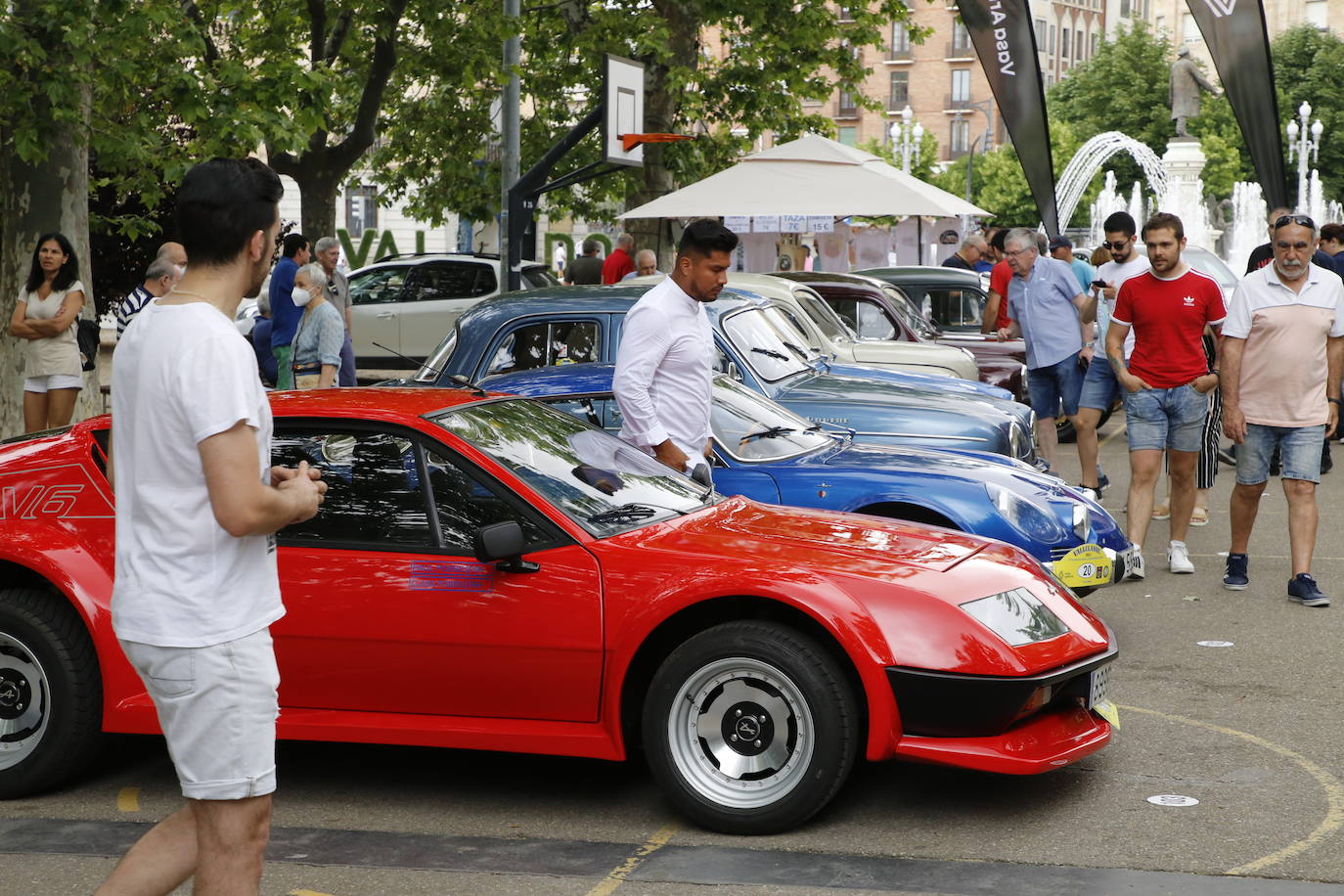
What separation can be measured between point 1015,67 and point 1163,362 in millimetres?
9399

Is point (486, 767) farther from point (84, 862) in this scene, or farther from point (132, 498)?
point (132, 498)

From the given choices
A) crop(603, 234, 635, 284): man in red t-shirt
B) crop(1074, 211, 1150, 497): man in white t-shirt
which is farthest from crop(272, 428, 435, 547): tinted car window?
crop(603, 234, 635, 284): man in red t-shirt

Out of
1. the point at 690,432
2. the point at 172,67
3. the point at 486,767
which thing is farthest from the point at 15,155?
the point at 486,767

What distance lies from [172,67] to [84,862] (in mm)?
10590

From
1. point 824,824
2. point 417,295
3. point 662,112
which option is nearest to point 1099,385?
point 824,824

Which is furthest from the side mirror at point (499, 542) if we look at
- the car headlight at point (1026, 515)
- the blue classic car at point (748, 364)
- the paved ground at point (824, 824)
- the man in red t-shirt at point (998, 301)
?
the man in red t-shirt at point (998, 301)

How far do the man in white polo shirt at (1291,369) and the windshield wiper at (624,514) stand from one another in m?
4.29

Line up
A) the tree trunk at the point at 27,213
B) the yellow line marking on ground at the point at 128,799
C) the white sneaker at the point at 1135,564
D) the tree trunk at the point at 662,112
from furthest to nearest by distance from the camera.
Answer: the tree trunk at the point at 662,112 → the tree trunk at the point at 27,213 → the white sneaker at the point at 1135,564 → the yellow line marking on ground at the point at 128,799

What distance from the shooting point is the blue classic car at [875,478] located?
23.8ft

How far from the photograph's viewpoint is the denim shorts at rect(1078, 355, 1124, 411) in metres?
11.0

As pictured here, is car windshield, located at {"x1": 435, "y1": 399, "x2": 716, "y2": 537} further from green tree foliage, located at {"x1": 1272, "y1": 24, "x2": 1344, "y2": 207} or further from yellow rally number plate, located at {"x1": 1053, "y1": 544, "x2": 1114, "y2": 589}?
green tree foliage, located at {"x1": 1272, "y1": 24, "x2": 1344, "y2": 207}

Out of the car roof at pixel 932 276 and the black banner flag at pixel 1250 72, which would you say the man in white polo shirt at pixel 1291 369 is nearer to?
the black banner flag at pixel 1250 72

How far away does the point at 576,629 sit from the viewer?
507 centimetres

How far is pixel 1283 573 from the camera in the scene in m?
9.59
